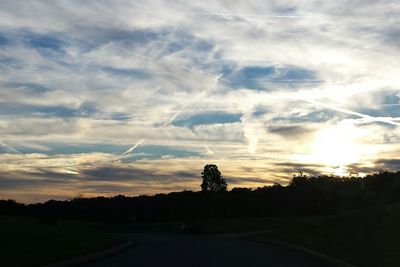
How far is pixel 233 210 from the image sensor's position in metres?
83.6

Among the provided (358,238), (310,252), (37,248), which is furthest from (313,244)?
(37,248)

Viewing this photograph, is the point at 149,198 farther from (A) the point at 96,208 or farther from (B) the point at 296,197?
(B) the point at 296,197

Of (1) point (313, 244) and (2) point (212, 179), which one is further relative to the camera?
(2) point (212, 179)

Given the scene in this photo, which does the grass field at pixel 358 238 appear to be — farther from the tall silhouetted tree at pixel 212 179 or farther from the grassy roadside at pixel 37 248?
the tall silhouetted tree at pixel 212 179

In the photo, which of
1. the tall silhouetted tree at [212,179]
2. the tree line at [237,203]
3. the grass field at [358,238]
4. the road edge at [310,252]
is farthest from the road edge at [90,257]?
the tall silhouetted tree at [212,179]

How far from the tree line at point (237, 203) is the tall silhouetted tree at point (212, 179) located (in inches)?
535

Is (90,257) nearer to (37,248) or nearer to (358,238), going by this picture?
(37,248)

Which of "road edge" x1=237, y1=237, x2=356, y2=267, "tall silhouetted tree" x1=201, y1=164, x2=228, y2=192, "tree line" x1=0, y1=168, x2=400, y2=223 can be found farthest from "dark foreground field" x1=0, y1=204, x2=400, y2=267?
"tall silhouetted tree" x1=201, y1=164, x2=228, y2=192

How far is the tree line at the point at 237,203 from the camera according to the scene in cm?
7431

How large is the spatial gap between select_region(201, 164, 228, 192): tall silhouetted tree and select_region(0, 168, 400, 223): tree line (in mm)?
13596

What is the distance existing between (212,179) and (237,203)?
105ft

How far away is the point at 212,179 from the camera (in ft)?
381

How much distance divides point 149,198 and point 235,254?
78.7 metres

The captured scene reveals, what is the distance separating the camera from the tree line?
7431 cm
